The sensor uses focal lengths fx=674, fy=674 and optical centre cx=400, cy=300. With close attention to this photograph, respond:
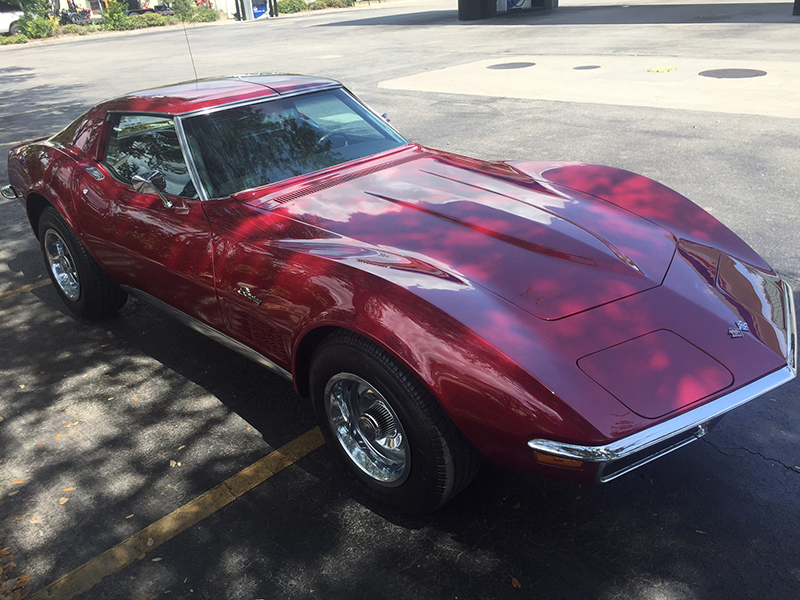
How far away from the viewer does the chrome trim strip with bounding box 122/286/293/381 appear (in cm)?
319

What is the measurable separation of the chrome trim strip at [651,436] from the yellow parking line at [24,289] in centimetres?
470

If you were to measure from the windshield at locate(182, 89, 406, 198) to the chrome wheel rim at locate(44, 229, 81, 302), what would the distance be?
176 centimetres

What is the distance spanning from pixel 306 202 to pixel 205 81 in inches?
61.7

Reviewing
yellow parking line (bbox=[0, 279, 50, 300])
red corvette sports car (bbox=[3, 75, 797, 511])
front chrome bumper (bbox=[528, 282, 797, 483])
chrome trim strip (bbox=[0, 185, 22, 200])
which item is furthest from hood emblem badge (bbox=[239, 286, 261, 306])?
yellow parking line (bbox=[0, 279, 50, 300])

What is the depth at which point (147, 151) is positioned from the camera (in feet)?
12.9

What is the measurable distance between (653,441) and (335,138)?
255 cm

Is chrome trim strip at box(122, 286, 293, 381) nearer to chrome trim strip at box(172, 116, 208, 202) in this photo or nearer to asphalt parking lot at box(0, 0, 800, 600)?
asphalt parking lot at box(0, 0, 800, 600)

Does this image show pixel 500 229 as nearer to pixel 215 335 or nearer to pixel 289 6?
pixel 215 335

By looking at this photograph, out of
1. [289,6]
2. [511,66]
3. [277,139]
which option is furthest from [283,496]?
[289,6]

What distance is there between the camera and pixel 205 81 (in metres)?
4.34

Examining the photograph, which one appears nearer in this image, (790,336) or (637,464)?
(637,464)

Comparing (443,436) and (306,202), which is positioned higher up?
(306,202)

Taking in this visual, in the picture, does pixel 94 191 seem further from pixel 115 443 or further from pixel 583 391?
pixel 583 391

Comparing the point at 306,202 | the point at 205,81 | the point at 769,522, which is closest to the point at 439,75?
the point at 205,81
